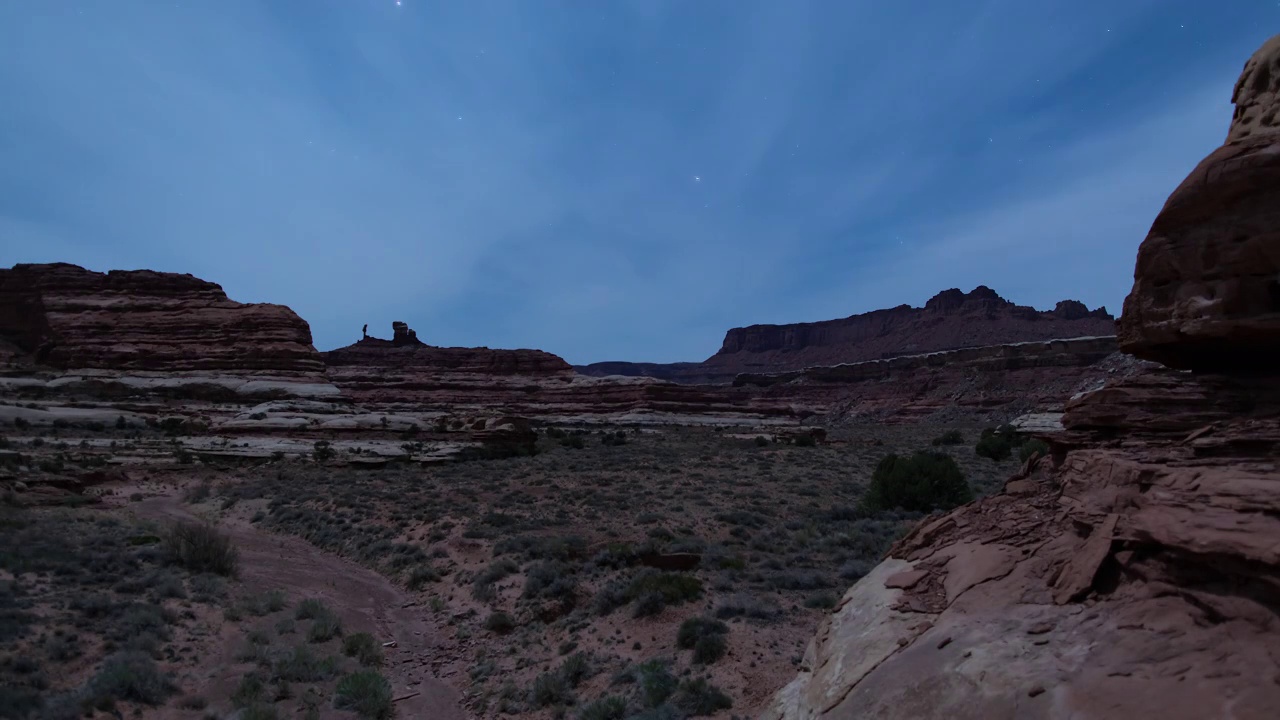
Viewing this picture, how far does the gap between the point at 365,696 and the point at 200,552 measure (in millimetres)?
6495

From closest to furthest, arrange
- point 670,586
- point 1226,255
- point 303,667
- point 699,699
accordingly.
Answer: point 1226,255 < point 699,699 < point 303,667 < point 670,586

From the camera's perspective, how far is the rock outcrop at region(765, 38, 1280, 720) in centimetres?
311

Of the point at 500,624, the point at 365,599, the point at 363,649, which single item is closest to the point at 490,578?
the point at 500,624

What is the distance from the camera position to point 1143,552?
377cm

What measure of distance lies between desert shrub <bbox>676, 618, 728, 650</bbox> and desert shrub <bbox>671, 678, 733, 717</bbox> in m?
1.09

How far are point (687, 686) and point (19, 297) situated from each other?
238ft

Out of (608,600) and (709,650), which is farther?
A: (608,600)

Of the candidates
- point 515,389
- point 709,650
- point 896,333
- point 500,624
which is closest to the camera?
point 709,650

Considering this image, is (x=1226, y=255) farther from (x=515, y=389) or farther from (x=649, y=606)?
(x=515, y=389)

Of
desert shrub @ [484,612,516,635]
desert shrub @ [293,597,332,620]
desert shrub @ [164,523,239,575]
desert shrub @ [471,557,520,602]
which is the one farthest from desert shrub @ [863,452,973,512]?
desert shrub @ [164,523,239,575]

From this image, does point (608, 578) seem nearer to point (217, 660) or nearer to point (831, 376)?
point (217, 660)

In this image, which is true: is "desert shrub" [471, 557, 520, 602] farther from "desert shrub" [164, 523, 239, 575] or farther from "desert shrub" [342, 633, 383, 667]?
"desert shrub" [164, 523, 239, 575]

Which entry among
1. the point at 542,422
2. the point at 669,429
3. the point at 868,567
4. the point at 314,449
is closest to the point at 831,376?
the point at 669,429

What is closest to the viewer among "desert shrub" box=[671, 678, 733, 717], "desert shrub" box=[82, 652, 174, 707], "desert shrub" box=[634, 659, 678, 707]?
"desert shrub" box=[82, 652, 174, 707]
